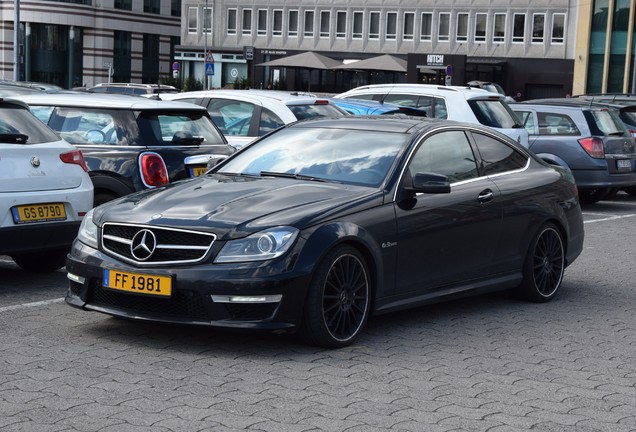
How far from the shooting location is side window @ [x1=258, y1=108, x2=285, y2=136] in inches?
558

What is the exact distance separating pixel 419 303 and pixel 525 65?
6736 centimetres

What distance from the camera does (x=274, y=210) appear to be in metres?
7.07

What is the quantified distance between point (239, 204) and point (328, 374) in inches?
52.1

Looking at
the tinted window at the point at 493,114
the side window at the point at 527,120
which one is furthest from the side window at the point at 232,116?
the side window at the point at 527,120

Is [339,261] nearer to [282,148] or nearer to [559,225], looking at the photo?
[282,148]

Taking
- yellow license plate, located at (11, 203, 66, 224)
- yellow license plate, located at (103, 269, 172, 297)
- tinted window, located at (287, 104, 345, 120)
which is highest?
tinted window, located at (287, 104, 345, 120)

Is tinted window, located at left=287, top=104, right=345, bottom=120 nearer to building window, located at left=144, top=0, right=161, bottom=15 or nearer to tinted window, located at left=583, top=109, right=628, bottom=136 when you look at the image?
tinted window, located at left=583, top=109, right=628, bottom=136

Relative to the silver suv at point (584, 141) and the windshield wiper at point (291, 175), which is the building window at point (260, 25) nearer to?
the silver suv at point (584, 141)

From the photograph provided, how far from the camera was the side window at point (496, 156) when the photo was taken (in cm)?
885

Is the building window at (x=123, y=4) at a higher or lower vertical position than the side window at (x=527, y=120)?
higher

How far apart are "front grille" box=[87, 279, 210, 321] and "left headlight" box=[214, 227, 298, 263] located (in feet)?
0.93

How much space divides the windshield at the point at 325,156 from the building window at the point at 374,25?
70.9 meters

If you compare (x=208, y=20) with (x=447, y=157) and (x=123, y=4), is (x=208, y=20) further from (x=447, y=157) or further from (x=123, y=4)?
(x=447, y=157)

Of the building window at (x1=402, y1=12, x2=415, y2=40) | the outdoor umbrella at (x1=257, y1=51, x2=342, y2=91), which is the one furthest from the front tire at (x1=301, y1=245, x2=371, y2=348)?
the building window at (x1=402, y1=12, x2=415, y2=40)
